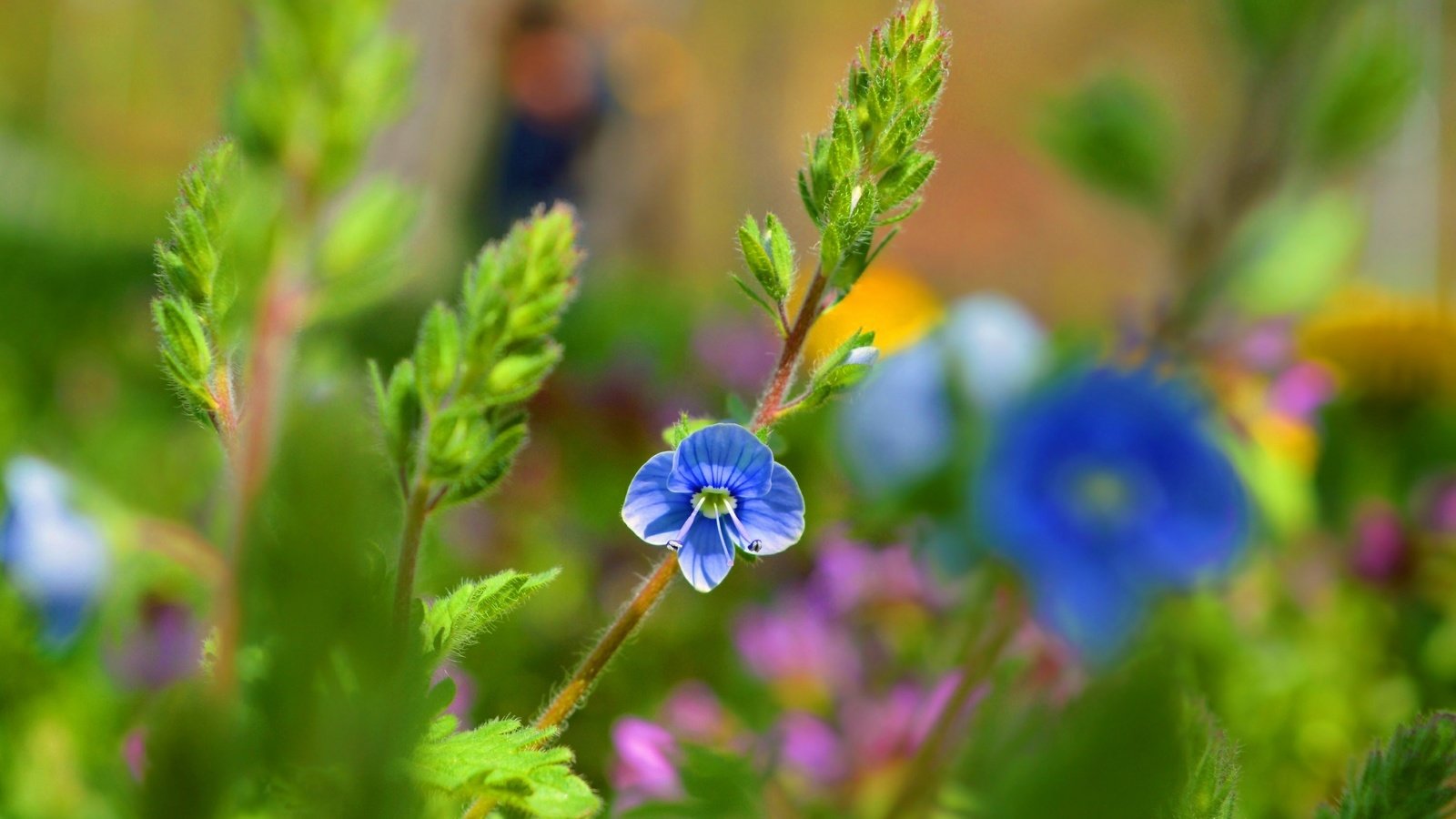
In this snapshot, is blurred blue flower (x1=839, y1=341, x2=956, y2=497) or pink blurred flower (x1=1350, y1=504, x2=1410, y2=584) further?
pink blurred flower (x1=1350, y1=504, x2=1410, y2=584)

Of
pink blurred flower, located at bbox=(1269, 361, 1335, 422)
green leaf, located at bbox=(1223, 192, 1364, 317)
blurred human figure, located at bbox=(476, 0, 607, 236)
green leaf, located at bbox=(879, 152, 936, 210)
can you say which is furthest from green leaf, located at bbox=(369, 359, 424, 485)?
blurred human figure, located at bbox=(476, 0, 607, 236)

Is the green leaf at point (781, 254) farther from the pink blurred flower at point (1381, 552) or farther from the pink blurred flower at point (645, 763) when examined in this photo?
the pink blurred flower at point (1381, 552)

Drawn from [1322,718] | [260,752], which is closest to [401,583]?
[260,752]

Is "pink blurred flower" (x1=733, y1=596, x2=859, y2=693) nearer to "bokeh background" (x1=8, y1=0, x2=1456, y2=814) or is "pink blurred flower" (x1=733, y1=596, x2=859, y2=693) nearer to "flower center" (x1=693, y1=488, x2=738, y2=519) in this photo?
"bokeh background" (x1=8, y1=0, x2=1456, y2=814)

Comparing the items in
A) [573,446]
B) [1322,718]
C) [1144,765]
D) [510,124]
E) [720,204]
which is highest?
[720,204]

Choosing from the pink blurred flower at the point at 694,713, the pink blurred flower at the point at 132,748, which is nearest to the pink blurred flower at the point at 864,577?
the pink blurred flower at the point at 694,713

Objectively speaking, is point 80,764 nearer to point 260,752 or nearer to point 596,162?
point 260,752
